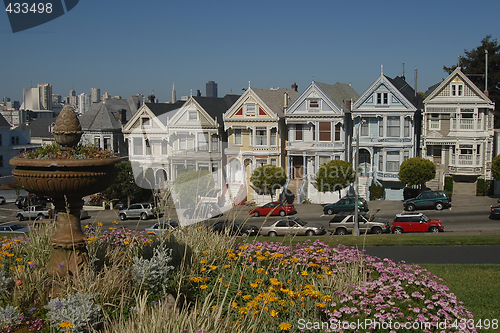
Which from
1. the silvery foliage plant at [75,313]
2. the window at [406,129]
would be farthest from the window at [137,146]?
the silvery foliage plant at [75,313]

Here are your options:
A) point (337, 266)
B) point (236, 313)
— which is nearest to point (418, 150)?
point (337, 266)

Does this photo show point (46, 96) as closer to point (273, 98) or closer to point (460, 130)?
point (273, 98)

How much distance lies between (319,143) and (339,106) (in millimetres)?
3758

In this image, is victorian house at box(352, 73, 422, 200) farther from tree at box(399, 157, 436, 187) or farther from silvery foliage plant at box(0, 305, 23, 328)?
silvery foliage plant at box(0, 305, 23, 328)

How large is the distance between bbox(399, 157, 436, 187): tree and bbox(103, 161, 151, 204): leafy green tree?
23951 millimetres

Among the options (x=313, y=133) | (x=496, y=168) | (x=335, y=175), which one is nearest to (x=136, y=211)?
(x=335, y=175)

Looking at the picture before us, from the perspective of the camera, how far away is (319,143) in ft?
140

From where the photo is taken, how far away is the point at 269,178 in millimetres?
41938

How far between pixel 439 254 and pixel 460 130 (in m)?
26.6

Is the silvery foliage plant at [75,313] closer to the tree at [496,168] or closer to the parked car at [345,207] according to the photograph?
the parked car at [345,207]

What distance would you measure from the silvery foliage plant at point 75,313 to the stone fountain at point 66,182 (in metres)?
1.37

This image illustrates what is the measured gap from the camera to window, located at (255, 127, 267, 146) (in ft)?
146

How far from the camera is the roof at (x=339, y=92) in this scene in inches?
1729

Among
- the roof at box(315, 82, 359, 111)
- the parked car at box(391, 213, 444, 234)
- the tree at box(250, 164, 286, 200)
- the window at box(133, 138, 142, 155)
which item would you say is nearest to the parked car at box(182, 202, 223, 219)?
the parked car at box(391, 213, 444, 234)
